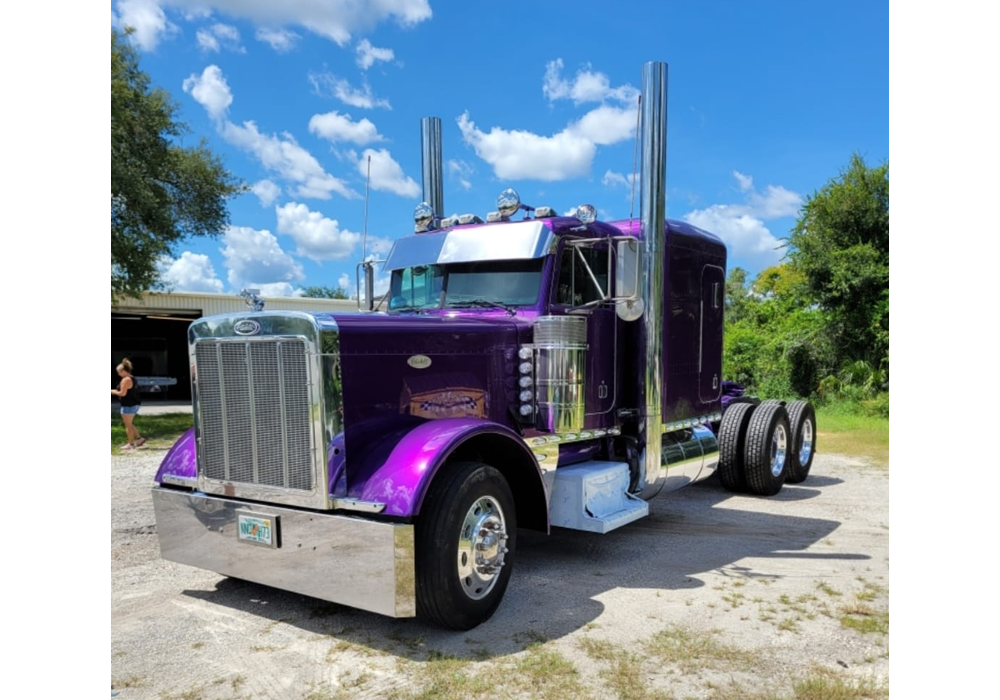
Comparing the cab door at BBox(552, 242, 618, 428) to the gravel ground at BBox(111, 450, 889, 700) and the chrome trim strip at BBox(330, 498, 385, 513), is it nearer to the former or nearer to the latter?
the gravel ground at BBox(111, 450, 889, 700)

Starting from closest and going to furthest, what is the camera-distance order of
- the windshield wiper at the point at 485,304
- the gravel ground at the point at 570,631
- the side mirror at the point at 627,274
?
1. the gravel ground at the point at 570,631
2. the side mirror at the point at 627,274
3. the windshield wiper at the point at 485,304

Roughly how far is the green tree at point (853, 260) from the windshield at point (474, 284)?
14.7m

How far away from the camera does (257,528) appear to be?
162 inches

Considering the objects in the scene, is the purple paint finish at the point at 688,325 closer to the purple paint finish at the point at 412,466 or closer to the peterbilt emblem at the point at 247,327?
the purple paint finish at the point at 412,466

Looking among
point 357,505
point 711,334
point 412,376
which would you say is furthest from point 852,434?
point 357,505

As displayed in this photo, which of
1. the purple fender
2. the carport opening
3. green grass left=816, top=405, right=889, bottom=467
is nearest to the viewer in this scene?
the purple fender

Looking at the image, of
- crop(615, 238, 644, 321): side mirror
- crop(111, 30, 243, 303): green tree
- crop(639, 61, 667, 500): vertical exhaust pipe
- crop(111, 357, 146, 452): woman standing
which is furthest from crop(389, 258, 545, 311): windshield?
crop(111, 30, 243, 303): green tree

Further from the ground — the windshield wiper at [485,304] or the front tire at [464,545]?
the windshield wiper at [485,304]

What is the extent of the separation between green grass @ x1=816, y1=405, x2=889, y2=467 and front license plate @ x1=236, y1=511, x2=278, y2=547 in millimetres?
9280

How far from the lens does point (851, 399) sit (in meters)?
17.2

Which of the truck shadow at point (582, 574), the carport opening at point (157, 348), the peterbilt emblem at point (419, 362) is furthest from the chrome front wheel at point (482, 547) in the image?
the carport opening at point (157, 348)

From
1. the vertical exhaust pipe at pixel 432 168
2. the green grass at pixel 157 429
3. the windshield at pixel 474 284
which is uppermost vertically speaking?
the vertical exhaust pipe at pixel 432 168

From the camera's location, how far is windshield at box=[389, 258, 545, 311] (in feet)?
17.8

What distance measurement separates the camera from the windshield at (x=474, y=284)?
543 centimetres
